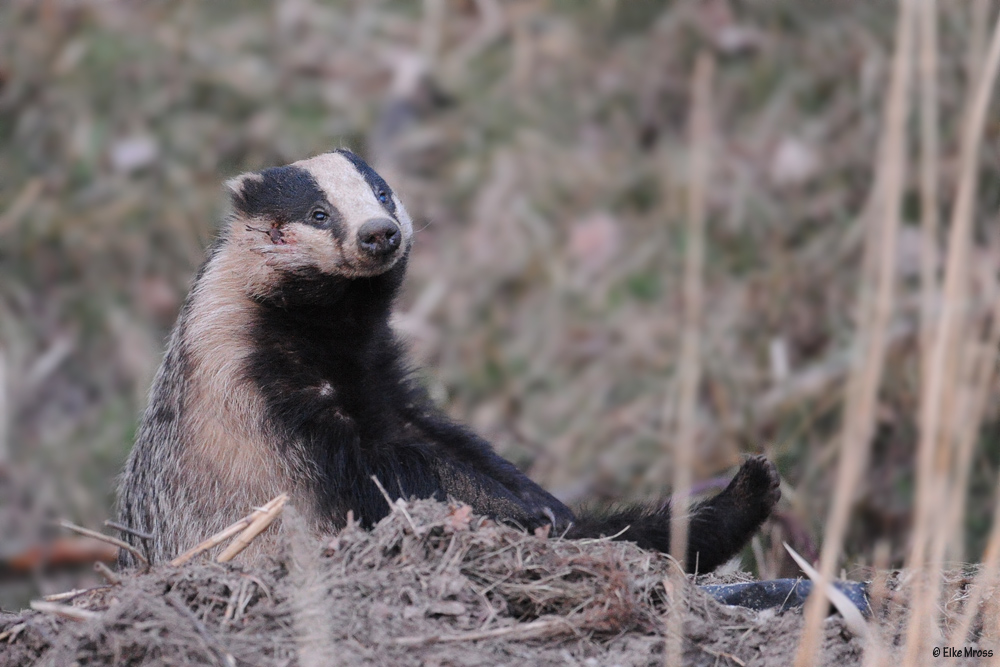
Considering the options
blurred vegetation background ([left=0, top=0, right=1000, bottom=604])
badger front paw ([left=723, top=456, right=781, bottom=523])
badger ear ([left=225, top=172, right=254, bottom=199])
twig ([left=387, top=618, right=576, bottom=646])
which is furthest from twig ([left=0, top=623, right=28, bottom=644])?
blurred vegetation background ([left=0, top=0, right=1000, bottom=604])

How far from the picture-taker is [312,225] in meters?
4.45

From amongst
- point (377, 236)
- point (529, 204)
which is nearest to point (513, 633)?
point (377, 236)

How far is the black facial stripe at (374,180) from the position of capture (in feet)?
15.4

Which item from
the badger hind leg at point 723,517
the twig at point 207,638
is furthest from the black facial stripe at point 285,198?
the twig at point 207,638

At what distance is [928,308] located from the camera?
9.33 ft

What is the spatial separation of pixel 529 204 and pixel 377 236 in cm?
396

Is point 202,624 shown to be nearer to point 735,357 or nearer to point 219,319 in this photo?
point 219,319

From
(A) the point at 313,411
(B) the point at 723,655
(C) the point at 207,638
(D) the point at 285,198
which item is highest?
(D) the point at 285,198

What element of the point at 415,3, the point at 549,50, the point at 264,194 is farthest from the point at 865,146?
the point at 264,194

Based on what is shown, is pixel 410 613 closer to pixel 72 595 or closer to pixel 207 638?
pixel 207 638

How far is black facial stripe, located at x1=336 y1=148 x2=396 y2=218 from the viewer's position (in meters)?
4.70

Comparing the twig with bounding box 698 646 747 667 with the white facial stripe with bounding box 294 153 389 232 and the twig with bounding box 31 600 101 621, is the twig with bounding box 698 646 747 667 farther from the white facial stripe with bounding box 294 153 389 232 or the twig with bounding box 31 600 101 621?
the white facial stripe with bounding box 294 153 389 232

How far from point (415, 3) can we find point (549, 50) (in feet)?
3.71

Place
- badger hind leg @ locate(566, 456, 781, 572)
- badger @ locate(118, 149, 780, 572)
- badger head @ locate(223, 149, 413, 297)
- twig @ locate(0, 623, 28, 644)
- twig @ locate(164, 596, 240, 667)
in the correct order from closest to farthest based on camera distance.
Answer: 1. twig @ locate(164, 596, 240, 667)
2. twig @ locate(0, 623, 28, 644)
3. badger @ locate(118, 149, 780, 572)
4. badger hind leg @ locate(566, 456, 781, 572)
5. badger head @ locate(223, 149, 413, 297)
